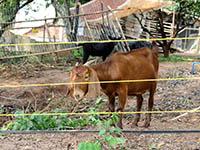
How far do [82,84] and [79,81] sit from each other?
50 millimetres

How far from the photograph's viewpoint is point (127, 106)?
7738mm

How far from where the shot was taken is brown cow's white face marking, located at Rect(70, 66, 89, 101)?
16.3 feet

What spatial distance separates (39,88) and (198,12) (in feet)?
24.4

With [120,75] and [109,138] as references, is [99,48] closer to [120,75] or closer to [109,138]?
[120,75]

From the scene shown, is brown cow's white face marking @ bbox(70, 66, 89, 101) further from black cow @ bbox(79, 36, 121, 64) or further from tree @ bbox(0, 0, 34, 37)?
tree @ bbox(0, 0, 34, 37)

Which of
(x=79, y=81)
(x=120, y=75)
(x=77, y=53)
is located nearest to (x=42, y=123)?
(x=79, y=81)

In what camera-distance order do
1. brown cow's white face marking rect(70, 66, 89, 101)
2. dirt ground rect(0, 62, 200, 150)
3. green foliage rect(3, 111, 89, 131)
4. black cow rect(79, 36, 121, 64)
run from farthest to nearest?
1. black cow rect(79, 36, 121, 64)
2. green foliage rect(3, 111, 89, 131)
3. brown cow's white face marking rect(70, 66, 89, 101)
4. dirt ground rect(0, 62, 200, 150)

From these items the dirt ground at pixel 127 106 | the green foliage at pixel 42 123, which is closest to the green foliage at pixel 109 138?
the dirt ground at pixel 127 106

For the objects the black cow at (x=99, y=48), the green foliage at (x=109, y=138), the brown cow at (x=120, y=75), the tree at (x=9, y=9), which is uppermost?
the tree at (x=9, y=9)

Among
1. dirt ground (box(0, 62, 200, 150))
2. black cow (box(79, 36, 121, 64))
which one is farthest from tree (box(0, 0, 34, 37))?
black cow (box(79, 36, 121, 64))

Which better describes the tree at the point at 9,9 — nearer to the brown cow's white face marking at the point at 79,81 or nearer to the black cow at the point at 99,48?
the black cow at the point at 99,48

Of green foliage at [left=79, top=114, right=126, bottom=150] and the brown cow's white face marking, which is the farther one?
the brown cow's white face marking

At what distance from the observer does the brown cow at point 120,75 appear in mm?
5012

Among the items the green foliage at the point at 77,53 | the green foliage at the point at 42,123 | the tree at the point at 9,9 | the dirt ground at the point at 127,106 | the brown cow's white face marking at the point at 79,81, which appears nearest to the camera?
the dirt ground at the point at 127,106
